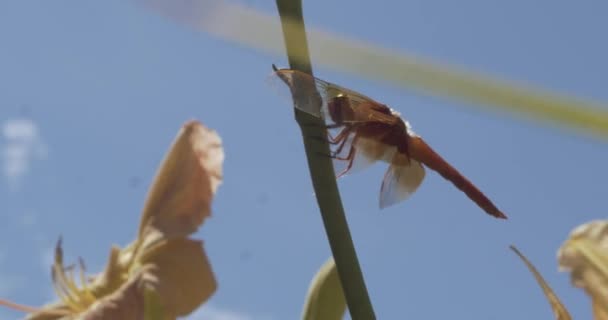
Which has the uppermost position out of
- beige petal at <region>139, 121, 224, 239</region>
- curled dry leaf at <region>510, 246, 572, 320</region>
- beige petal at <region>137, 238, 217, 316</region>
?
beige petal at <region>139, 121, 224, 239</region>

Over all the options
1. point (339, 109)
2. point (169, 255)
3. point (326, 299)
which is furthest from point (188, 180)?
point (339, 109)

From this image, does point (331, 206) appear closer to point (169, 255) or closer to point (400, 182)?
point (400, 182)

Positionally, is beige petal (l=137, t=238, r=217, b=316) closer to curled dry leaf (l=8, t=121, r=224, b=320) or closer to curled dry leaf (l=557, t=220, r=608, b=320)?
curled dry leaf (l=8, t=121, r=224, b=320)

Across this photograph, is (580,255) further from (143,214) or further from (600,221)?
(143,214)

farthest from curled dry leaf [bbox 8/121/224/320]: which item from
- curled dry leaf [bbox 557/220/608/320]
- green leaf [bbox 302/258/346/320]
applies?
curled dry leaf [bbox 557/220/608/320]

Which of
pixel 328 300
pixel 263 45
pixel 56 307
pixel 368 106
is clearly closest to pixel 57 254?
pixel 56 307

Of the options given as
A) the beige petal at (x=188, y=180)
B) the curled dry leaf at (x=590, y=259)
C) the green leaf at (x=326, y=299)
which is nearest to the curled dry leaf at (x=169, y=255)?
the beige petal at (x=188, y=180)
